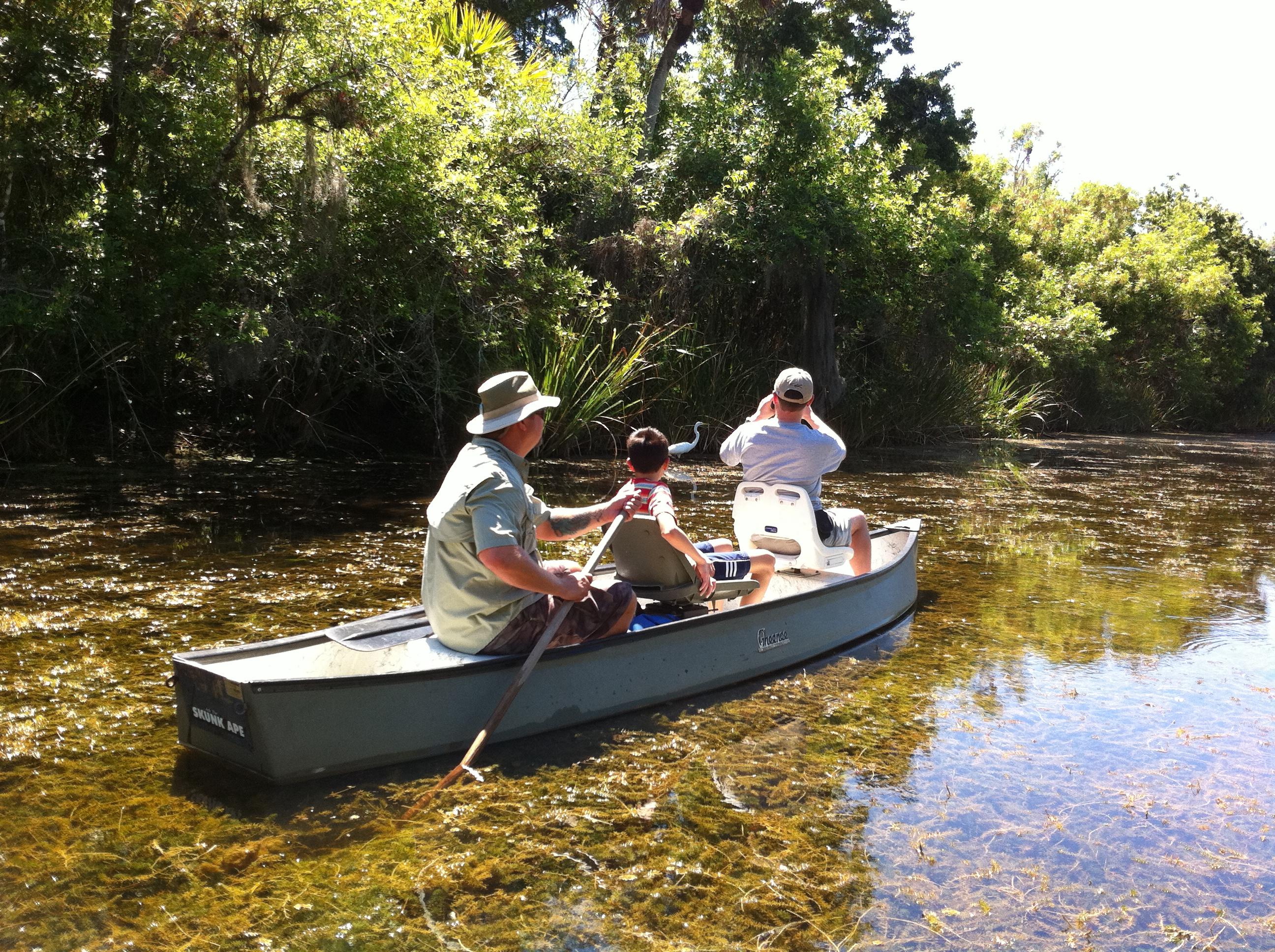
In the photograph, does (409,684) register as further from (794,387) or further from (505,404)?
(794,387)

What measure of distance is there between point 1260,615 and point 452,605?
5742 millimetres

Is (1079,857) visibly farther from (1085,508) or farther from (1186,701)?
(1085,508)

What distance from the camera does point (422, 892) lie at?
3.24 meters

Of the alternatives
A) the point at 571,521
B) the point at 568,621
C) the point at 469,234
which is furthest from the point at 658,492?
the point at 469,234

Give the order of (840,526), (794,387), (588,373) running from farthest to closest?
(588,373), (840,526), (794,387)

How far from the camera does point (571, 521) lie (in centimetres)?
459

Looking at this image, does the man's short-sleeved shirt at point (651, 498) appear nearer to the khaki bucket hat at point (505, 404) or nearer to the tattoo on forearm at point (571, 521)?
the tattoo on forearm at point (571, 521)

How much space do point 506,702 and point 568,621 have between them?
1.70 ft

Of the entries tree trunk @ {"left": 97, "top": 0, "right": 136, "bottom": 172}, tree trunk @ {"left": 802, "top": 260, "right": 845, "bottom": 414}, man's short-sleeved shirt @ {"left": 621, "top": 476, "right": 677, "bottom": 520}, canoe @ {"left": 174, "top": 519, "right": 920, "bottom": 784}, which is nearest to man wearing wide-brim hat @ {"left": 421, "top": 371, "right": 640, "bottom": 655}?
canoe @ {"left": 174, "top": 519, "right": 920, "bottom": 784}

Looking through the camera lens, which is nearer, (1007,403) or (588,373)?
(588,373)

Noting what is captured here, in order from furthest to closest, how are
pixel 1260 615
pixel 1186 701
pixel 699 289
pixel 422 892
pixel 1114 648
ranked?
pixel 699 289 → pixel 1260 615 → pixel 1114 648 → pixel 1186 701 → pixel 422 892

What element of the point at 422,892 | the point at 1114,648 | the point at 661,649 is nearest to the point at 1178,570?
the point at 1114,648

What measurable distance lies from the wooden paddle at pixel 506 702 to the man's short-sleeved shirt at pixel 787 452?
1.90 metres

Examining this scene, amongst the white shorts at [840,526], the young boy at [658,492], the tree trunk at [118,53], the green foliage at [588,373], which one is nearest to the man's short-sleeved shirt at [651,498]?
the young boy at [658,492]
